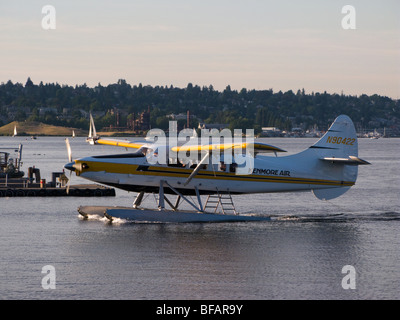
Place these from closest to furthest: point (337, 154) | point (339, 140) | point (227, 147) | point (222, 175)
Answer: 1. point (227, 147)
2. point (222, 175)
3. point (337, 154)
4. point (339, 140)

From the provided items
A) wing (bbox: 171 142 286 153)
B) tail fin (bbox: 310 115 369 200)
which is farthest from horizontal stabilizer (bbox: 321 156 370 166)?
wing (bbox: 171 142 286 153)

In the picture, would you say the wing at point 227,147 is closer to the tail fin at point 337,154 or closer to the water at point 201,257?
the water at point 201,257

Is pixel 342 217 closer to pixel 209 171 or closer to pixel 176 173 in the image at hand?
pixel 209 171

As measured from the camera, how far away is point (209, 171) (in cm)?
2303

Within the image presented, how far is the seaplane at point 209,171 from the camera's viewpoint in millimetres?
22422

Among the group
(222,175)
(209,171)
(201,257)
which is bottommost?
(201,257)

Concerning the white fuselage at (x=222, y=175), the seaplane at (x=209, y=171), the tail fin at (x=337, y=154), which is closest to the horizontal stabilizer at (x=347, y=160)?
the seaplane at (x=209, y=171)

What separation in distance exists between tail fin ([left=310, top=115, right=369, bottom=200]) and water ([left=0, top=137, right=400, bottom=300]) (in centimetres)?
119

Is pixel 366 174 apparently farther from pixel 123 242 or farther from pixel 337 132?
pixel 123 242

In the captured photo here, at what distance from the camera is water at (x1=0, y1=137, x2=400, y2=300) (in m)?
15.5

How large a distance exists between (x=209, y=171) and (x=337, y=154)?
4507 mm

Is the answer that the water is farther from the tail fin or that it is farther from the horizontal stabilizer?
the horizontal stabilizer

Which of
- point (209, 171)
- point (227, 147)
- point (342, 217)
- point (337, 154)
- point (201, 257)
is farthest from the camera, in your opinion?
point (342, 217)

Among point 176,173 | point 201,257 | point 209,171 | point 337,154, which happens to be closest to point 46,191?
point 176,173
